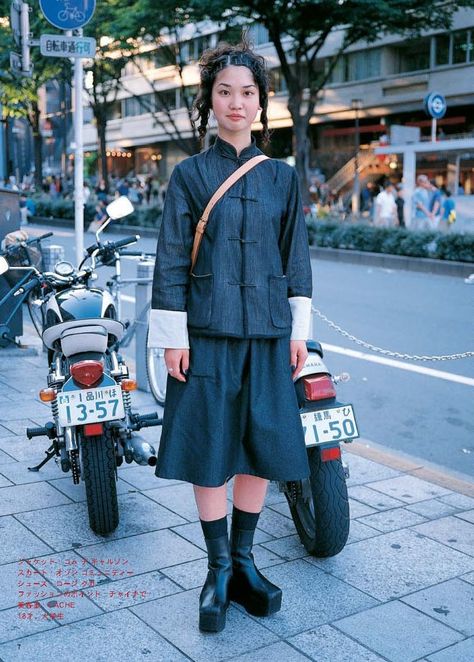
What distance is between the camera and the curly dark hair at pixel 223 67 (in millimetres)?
2994

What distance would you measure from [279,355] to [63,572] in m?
1.24

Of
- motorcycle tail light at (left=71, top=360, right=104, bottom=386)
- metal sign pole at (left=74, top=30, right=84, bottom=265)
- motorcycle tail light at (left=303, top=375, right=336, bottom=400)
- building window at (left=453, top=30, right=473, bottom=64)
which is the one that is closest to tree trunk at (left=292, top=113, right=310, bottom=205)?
building window at (left=453, top=30, right=473, bottom=64)

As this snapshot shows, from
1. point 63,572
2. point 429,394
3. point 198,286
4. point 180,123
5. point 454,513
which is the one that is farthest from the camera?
point 180,123

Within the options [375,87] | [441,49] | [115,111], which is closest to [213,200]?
[441,49]

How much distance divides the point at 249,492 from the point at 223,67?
1.51m

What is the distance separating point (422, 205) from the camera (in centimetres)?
1942

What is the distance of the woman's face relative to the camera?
9.73 feet

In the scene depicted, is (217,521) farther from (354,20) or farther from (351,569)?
(354,20)

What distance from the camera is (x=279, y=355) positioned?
3.01m

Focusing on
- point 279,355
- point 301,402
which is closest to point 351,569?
point 301,402

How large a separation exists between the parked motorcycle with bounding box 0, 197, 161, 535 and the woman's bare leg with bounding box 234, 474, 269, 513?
0.75 meters

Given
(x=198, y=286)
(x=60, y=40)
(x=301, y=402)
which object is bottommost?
(x=301, y=402)

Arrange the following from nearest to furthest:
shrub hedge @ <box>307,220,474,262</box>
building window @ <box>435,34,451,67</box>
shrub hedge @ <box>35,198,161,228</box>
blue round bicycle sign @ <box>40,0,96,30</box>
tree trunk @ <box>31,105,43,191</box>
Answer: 1. blue round bicycle sign @ <box>40,0,96,30</box>
2. shrub hedge @ <box>307,220,474,262</box>
3. shrub hedge @ <box>35,198,161,228</box>
4. building window @ <box>435,34,451,67</box>
5. tree trunk @ <box>31,105,43,191</box>

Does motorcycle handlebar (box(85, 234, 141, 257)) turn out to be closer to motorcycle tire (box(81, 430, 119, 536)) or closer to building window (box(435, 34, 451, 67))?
motorcycle tire (box(81, 430, 119, 536))
